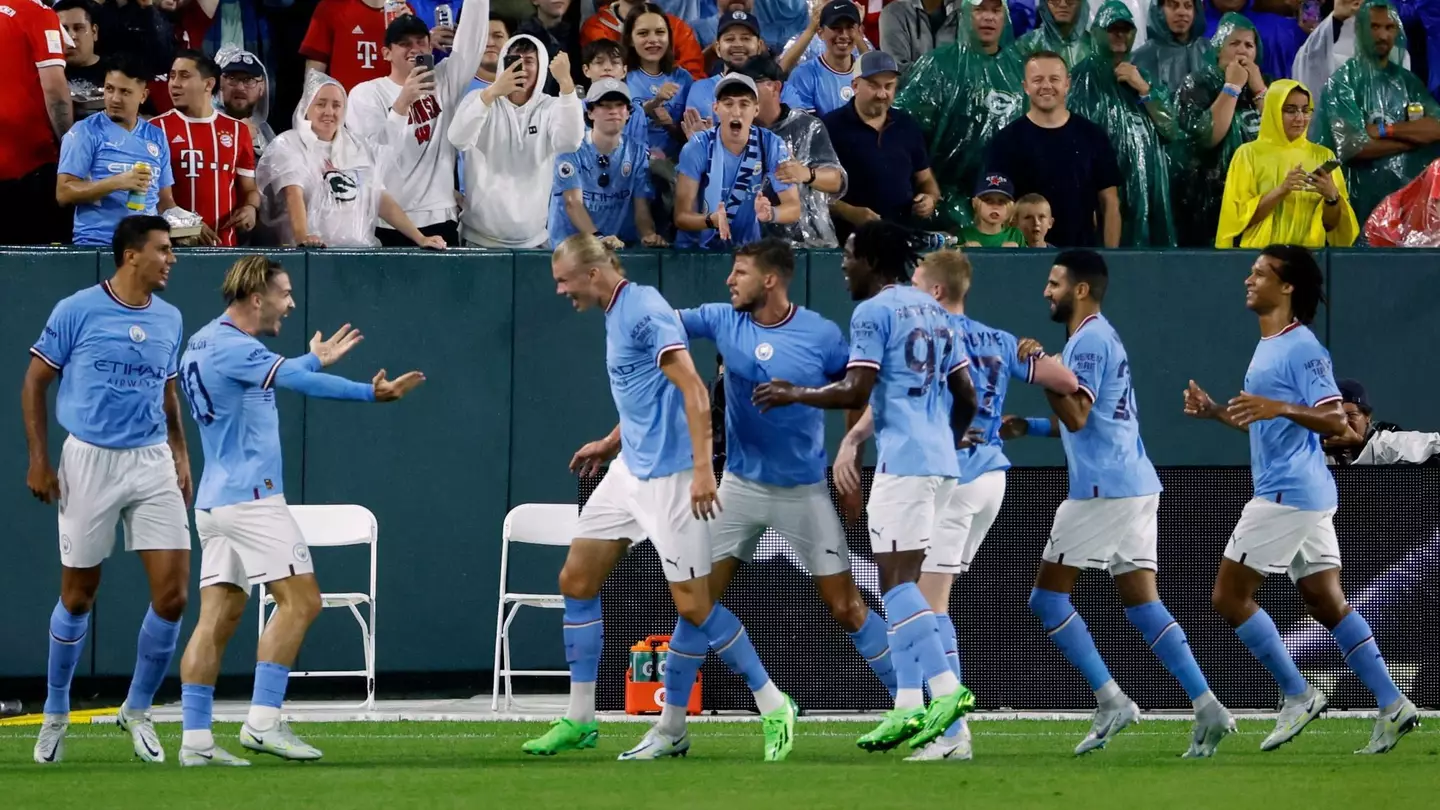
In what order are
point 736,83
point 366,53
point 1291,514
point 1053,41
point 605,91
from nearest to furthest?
point 1291,514 → point 736,83 → point 605,91 → point 366,53 → point 1053,41

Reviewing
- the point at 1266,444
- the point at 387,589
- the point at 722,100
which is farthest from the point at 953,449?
the point at 387,589

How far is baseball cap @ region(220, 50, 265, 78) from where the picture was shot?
44.3ft

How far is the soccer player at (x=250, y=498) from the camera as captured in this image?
8.71 metres

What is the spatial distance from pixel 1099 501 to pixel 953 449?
1.04 m

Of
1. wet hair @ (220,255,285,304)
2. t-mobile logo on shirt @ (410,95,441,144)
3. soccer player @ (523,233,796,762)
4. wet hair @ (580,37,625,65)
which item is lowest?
soccer player @ (523,233,796,762)

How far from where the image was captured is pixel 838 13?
1436 cm

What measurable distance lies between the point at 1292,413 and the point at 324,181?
7.19 metres

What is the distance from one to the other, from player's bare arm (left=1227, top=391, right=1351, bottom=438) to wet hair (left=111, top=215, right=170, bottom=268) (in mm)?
5230

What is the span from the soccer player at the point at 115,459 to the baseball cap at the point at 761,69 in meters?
5.32

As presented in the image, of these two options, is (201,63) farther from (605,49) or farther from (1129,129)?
(1129,129)

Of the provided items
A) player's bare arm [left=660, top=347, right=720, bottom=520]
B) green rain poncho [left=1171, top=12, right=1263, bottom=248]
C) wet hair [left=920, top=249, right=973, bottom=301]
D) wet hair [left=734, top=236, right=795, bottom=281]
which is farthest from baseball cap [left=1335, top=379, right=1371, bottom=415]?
player's bare arm [left=660, top=347, right=720, bottom=520]

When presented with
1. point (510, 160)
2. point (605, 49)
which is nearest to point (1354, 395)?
point (605, 49)

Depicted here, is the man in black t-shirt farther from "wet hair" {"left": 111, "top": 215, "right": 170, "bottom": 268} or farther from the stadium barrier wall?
"wet hair" {"left": 111, "top": 215, "right": 170, "bottom": 268}

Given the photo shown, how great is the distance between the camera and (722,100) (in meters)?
13.0
